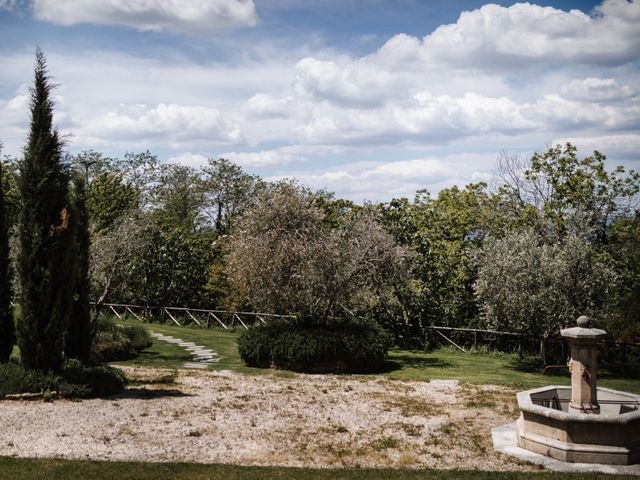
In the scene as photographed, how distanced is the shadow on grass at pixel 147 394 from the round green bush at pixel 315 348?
190 inches

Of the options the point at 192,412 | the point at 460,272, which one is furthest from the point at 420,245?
A: the point at 192,412

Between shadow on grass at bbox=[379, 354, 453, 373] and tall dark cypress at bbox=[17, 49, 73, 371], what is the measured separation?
34.0 feet

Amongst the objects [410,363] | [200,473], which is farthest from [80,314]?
[410,363]

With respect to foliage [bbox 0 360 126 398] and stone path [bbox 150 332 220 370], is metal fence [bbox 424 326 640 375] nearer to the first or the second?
stone path [bbox 150 332 220 370]

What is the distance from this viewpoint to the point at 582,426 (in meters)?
10.0

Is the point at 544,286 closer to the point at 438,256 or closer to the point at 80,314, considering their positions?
the point at 438,256

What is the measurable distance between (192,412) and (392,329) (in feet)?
51.7

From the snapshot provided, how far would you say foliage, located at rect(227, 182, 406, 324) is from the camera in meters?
20.1

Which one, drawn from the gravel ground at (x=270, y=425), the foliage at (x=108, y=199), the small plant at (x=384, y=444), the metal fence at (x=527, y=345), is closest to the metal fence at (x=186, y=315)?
the metal fence at (x=527, y=345)

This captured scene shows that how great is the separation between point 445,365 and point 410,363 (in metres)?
1.19

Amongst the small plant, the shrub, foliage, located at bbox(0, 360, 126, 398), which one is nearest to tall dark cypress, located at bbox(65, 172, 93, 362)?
foliage, located at bbox(0, 360, 126, 398)

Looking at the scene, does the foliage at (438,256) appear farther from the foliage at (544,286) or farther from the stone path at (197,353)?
the stone path at (197,353)

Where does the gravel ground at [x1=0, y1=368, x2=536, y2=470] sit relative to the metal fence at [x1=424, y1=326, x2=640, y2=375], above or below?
below

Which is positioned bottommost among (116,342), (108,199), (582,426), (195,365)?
(195,365)
